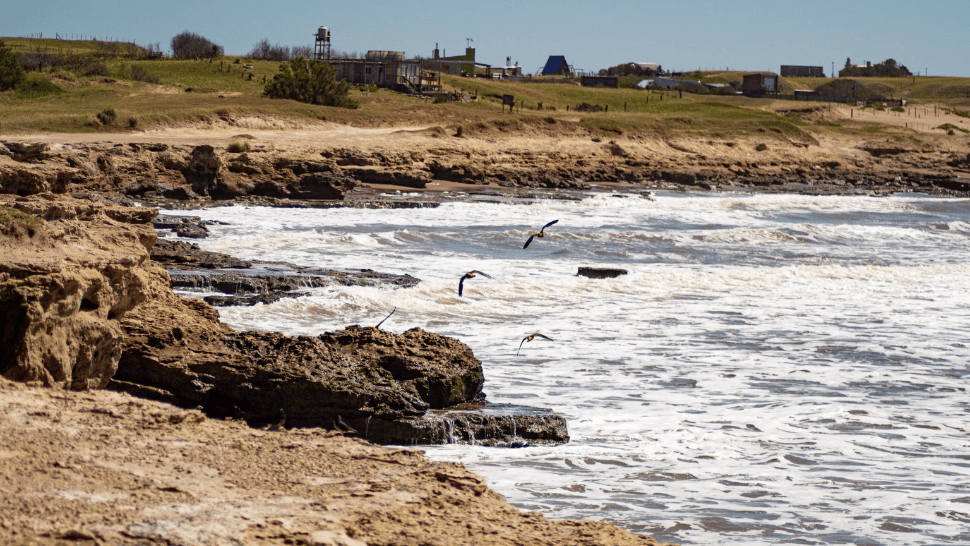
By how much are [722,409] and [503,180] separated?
2857 cm

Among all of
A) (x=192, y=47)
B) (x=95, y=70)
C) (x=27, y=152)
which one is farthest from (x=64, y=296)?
(x=192, y=47)

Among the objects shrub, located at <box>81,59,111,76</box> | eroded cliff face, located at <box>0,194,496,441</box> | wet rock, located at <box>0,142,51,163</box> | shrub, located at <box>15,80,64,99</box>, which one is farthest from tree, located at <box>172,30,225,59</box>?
eroded cliff face, located at <box>0,194,496,441</box>

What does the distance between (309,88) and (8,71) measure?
12.3 m

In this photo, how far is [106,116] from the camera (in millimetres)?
34812

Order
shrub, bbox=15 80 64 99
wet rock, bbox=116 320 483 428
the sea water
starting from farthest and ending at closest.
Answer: shrub, bbox=15 80 64 99 < wet rock, bbox=116 320 483 428 < the sea water

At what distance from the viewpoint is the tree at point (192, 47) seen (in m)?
66.9

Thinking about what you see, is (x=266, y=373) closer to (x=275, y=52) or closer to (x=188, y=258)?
(x=188, y=258)

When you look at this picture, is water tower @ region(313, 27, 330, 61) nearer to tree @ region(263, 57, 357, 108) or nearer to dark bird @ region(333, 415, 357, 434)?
tree @ region(263, 57, 357, 108)

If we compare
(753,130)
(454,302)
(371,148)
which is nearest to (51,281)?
(454,302)

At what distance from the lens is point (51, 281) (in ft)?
18.5

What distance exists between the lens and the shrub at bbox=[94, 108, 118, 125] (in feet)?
114

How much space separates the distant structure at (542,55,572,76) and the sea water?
7302cm

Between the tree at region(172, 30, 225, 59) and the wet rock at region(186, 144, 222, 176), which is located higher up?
the tree at region(172, 30, 225, 59)

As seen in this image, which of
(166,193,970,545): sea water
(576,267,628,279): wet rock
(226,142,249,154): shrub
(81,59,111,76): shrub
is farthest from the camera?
(81,59,111,76): shrub
